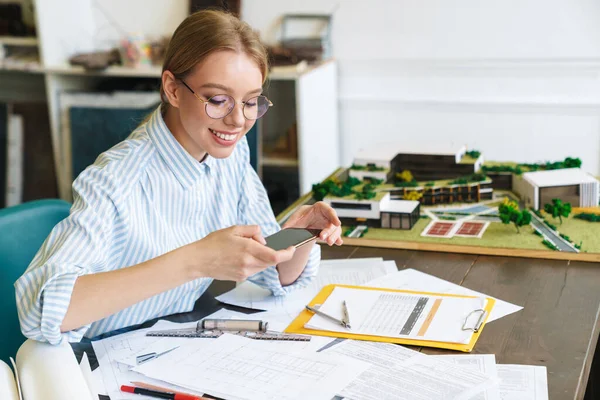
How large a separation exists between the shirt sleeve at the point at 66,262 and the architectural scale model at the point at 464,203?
2.63ft

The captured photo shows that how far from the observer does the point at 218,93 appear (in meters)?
1.47

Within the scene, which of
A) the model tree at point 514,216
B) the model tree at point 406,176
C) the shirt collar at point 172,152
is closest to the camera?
the shirt collar at point 172,152

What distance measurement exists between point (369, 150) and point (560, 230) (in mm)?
822

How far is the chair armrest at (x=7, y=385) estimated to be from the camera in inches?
42.0

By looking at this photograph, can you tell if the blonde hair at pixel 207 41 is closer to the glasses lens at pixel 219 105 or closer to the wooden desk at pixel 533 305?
the glasses lens at pixel 219 105

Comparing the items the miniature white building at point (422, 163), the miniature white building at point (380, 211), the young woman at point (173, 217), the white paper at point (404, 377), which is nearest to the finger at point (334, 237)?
the young woman at point (173, 217)

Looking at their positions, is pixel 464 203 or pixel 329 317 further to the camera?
pixel 464 203

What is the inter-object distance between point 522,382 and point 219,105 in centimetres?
76

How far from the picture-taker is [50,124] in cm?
419

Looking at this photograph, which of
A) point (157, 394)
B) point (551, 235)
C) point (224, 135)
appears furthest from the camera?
point (551, 235)

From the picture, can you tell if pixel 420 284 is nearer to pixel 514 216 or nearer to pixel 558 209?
pixel 514 216

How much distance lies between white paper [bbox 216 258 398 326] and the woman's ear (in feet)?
1.48

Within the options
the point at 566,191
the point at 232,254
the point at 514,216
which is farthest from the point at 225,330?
the point at 566,191

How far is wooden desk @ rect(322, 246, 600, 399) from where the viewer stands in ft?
4.30
